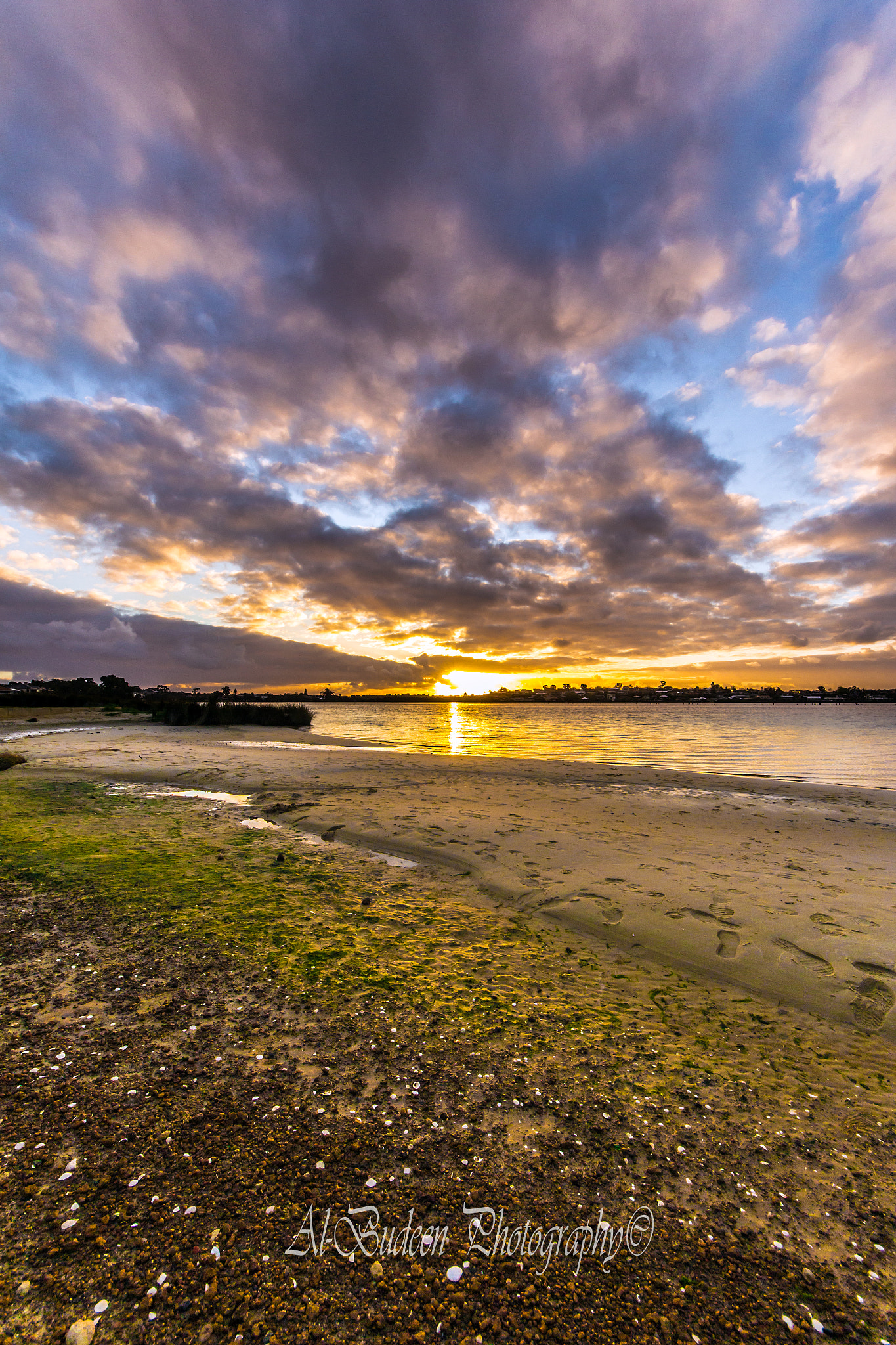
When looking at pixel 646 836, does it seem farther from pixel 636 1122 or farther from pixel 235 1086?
pixel 235 1086

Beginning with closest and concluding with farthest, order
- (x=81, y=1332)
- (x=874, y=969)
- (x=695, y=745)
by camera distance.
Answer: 1. (x=81, y=1332)
2. (x=874, y=969)
3. (x=695, y=745)

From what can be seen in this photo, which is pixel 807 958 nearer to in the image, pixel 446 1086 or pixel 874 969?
pixel 874 969

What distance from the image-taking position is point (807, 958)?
598 centimetres

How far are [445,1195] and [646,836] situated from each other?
9.40m

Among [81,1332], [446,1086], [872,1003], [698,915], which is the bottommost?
[872,1003]

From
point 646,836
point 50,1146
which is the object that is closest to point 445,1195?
point 50,1146

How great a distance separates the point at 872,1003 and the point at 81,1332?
21.4 feet

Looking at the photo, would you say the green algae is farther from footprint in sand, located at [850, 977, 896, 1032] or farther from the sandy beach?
footprint in sand, located at [850, 977, 896, 1032]

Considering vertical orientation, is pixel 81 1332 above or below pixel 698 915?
above

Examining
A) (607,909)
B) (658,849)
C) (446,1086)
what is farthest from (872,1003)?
(658,849)

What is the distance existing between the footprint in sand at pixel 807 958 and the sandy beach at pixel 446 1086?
4cm

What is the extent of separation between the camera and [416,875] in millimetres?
8461

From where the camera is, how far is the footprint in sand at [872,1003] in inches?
194

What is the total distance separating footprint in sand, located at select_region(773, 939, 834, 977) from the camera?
577cm
